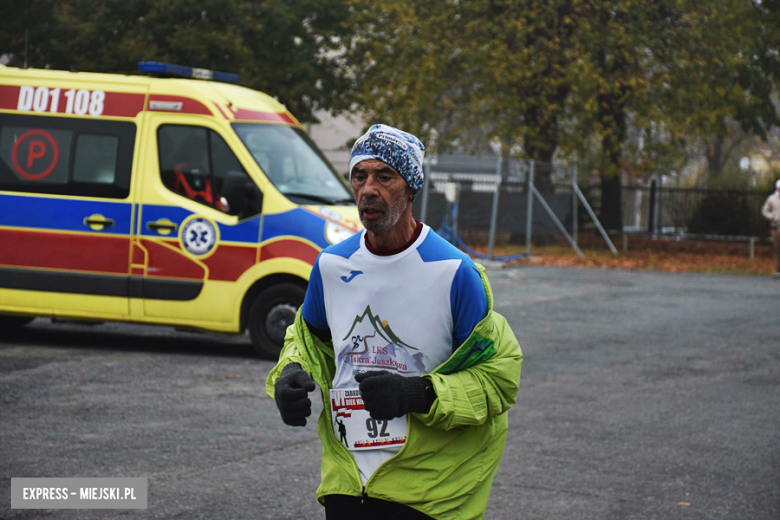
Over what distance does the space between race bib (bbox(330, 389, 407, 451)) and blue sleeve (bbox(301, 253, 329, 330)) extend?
219 mm

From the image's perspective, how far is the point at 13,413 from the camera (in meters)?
6.96

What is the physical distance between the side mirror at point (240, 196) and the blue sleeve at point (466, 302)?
6489mm

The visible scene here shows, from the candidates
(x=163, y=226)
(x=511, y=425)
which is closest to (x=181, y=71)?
(x=163, y=226)

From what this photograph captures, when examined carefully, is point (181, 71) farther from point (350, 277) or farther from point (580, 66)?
point (580, 66)

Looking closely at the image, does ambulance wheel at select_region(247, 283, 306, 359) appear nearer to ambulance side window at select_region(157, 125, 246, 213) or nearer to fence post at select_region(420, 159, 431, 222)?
ambulance side window at select_region(157, 125, 246, 213)

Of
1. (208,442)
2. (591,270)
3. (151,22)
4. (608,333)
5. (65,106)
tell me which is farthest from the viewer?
(151,22)

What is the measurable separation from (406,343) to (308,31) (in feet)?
89.3

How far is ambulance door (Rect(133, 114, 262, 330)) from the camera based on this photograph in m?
9.32

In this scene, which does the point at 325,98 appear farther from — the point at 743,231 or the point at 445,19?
the point at 743,231

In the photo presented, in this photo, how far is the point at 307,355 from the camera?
9.84ft

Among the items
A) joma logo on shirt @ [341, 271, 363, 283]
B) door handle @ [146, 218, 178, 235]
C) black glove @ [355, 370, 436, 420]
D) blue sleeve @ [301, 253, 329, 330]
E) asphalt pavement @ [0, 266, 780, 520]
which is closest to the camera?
black glove @ [355, 370, 436, 420]

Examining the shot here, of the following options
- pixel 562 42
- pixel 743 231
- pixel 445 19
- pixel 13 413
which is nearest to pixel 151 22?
pixel 445 19

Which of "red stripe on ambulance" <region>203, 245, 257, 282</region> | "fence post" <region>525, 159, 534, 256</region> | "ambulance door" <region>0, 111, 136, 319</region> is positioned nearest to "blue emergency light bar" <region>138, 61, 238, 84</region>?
"ambulance door" <region>0, 111, 136, 319</region>

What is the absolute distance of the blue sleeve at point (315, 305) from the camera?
9.89 ft
